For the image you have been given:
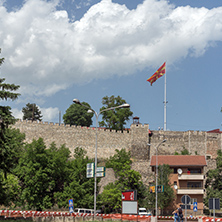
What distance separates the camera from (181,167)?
65188mm

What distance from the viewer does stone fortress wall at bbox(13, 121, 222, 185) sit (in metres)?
77.9

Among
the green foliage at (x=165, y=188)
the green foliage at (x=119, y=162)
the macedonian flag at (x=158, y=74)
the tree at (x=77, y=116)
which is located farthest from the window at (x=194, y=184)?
the tree at (x=77, y=116)

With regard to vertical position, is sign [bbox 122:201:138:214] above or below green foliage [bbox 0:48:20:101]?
below

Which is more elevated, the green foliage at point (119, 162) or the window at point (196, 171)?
the green foliage at point (119, 162)

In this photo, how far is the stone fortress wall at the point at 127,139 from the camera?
77938 millimetres

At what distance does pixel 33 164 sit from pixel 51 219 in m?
25.0

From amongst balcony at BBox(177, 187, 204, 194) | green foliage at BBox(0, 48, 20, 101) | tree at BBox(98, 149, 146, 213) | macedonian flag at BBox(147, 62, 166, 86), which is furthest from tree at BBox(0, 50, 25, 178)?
macedonian flag at BBox(147, 62, 166, 86)

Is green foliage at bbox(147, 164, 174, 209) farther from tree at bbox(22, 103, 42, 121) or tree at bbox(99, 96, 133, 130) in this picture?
tree at bbox(22, 103, 42, 121)

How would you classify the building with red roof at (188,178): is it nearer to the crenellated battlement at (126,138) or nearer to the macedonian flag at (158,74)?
the crenellated battlement at (126,138)

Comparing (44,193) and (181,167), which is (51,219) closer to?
(44,193)

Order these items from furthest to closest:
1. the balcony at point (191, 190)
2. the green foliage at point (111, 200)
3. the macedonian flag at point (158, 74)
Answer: the macedonian flag at point (158, 74)
the balcony at point (191, 190)
the green foliage at point (111, 200)

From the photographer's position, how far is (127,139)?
81.3 m

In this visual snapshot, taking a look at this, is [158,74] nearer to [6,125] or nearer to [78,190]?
[78,190]

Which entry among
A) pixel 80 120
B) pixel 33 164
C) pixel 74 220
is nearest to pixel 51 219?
pixel 74 220
